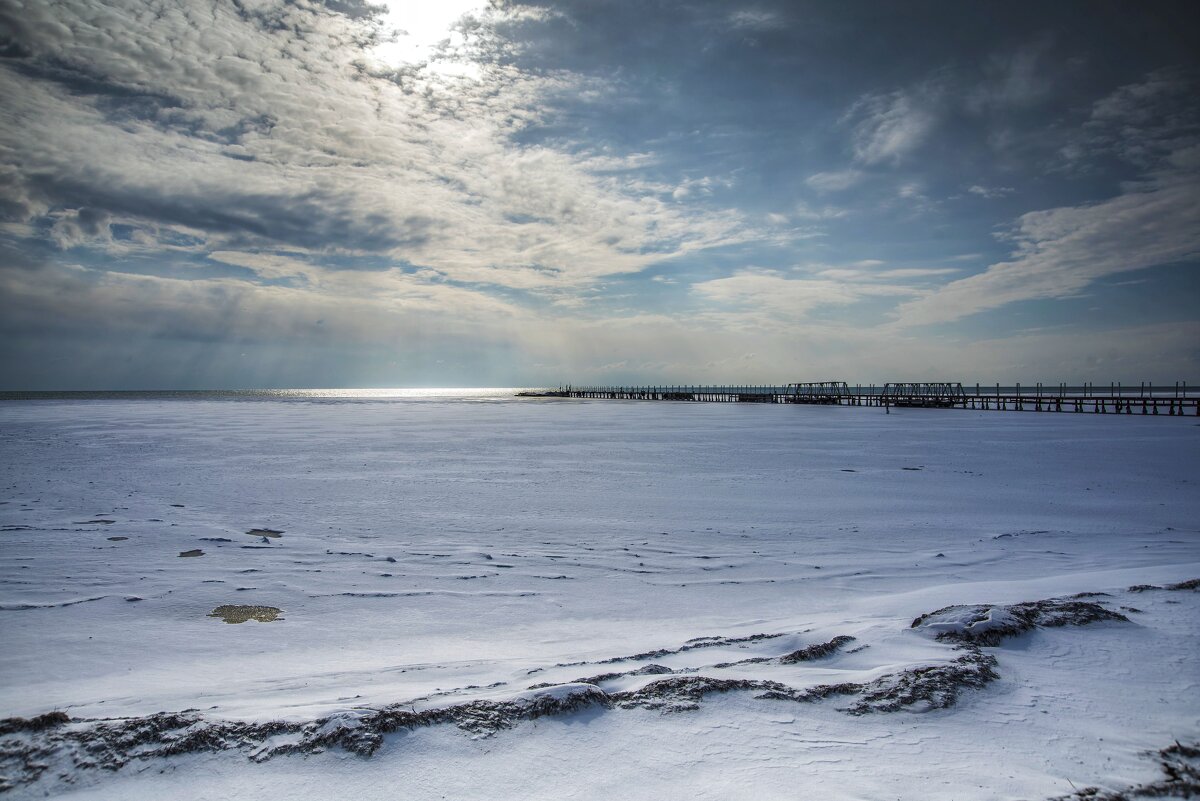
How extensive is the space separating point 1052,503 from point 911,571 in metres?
5.78

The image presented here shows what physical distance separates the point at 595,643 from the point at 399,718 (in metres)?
1.75

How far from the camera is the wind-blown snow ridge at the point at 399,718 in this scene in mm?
2967

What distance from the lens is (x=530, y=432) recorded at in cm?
2744

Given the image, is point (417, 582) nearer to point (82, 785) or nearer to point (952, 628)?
point (82, 785)

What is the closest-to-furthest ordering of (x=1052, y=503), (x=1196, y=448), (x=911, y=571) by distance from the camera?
(x=911, y=571)
(x=1052, y=503)
(x=1196, y=448)

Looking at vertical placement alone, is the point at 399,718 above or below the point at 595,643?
above

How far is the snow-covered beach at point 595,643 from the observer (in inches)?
113

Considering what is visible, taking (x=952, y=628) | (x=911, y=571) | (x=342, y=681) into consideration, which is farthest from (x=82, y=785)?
(x=911, y=571)

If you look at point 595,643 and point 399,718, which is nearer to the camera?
point 399,718

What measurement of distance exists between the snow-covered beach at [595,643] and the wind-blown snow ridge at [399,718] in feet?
0.06

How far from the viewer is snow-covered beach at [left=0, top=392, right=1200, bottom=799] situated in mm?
2869

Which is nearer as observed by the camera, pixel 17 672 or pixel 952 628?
pixel 17 672

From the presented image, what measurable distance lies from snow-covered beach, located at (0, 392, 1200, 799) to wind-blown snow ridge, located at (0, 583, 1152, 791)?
0.06 feet

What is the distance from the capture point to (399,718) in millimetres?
3193
